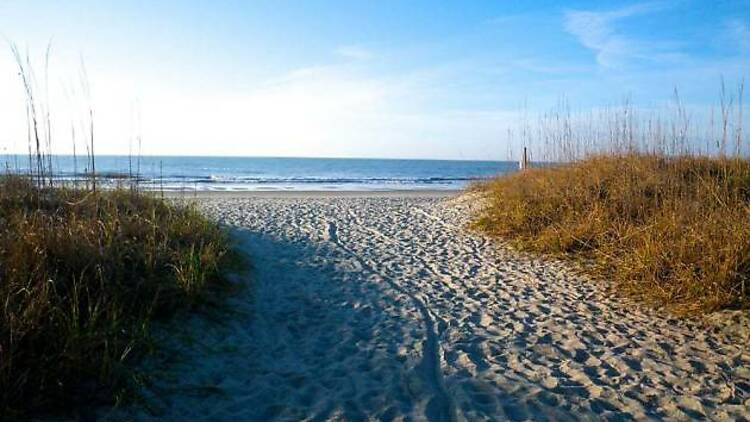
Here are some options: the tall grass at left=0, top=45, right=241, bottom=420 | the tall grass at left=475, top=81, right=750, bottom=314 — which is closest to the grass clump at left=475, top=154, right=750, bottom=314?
the tall grass at left=475, top=81, right=750, bottom=314

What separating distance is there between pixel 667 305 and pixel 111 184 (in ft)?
25.1

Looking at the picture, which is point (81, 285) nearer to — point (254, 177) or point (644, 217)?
point (644, 217)

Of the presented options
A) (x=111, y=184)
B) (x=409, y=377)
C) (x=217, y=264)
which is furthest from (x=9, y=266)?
(x=111, y=184)

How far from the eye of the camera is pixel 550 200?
821cm

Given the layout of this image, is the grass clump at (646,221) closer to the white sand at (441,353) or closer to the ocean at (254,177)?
the white sand at (441,353)

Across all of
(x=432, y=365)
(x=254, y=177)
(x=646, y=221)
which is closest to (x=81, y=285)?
(x=432, y=365)

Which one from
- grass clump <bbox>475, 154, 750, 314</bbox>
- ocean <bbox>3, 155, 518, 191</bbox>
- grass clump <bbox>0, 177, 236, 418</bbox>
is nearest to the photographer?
grass clump <bbox>0, 177, 236, 418</bbox>

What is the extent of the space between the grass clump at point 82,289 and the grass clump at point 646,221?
4.55 metres

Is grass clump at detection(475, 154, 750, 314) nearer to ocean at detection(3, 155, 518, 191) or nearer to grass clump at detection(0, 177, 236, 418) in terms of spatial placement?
grass clump at detection(0, 177, 236, 418)

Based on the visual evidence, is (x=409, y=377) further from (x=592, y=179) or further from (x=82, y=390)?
(x=592, y=179)

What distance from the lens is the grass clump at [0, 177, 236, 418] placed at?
9.22 feet

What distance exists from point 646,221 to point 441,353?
3907mm

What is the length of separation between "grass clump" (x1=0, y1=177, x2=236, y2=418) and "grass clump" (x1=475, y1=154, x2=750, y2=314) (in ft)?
14.9

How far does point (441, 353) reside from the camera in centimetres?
405
